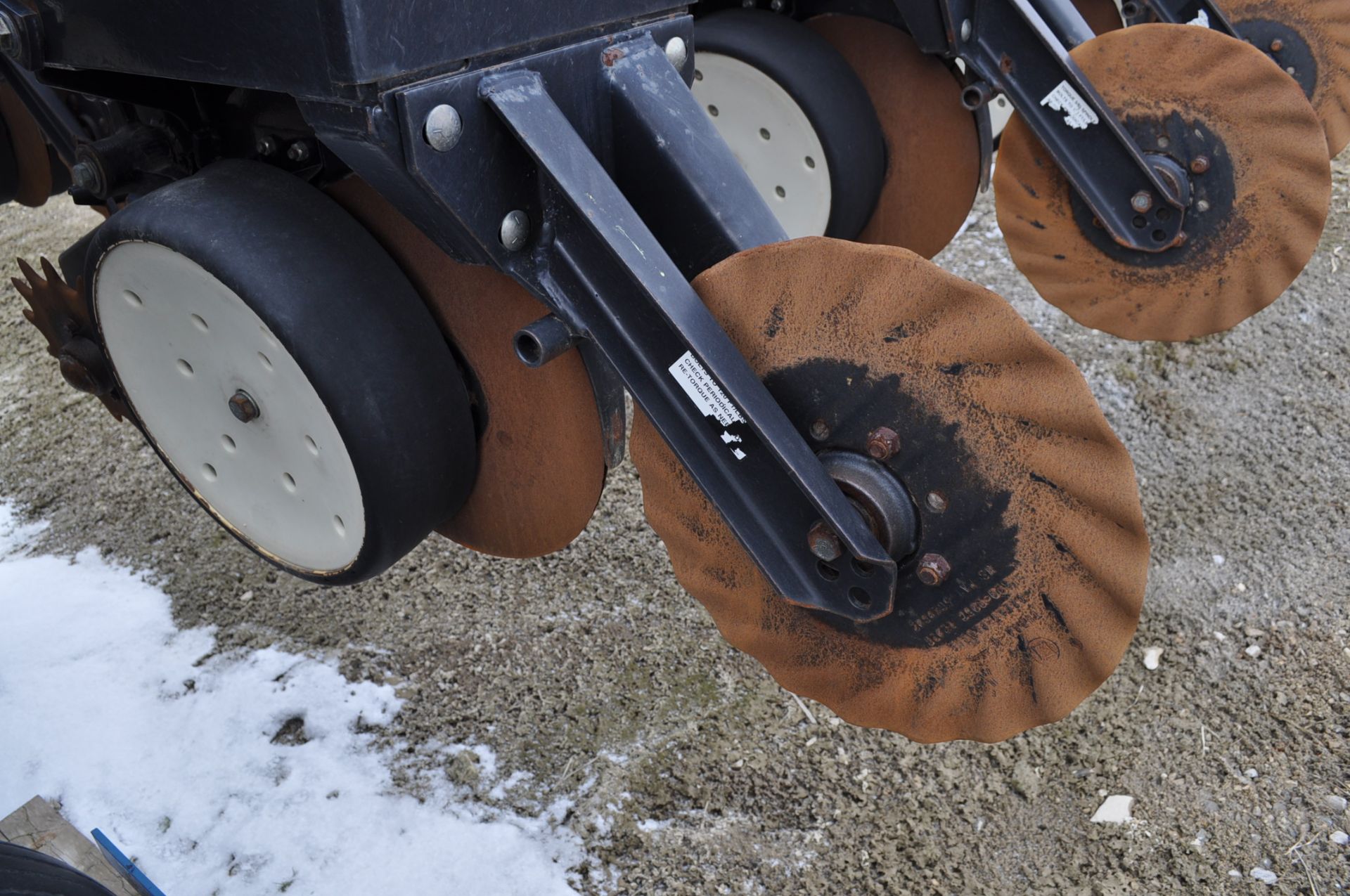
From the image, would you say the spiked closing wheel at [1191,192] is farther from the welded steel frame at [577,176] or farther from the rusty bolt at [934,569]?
the rusty bolt at [934,569]

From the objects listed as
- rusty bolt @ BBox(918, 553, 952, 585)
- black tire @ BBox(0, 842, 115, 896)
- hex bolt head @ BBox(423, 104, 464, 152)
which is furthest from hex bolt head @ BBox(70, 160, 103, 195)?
rusty bolt @ BBox(918, 553, 952, 585)

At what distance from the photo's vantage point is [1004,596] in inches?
Result: 30.9

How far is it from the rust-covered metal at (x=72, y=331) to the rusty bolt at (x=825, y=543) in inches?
35.9

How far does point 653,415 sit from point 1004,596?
1.05 feet

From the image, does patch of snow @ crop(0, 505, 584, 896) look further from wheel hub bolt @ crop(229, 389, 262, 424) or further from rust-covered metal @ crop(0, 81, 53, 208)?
rust-covered metal @ crop(0, 81, 53, 208)

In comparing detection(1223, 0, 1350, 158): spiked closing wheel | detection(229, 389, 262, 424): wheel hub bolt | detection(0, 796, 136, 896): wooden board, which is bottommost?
detection(1223, 0, 1350, 158): spiked closing wheel

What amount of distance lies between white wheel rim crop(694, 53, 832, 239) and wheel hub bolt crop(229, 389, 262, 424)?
0.95 meters

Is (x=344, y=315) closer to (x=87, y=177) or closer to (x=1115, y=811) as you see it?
(x=87, y=177)

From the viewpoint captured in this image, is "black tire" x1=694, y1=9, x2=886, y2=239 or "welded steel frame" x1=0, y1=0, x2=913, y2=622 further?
"black tire" x1=694, y1=9, x2=886, y2=239

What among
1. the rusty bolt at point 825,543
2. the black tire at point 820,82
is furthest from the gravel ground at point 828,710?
the black tire at point 820,82

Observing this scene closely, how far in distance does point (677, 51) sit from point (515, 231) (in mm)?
317

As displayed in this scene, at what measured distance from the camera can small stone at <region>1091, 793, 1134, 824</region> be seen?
1242mm

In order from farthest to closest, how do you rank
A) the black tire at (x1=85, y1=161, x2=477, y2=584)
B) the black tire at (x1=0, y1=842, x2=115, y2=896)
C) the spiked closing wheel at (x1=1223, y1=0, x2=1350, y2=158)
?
the spiked closing wheel at (x1=1223, y1=0, x2=1350, y2=158)
the black tire at (x1=85, y1=161, x2=477, y2=584)
the black tire at (x1=0, y1=842, x2=115, y2=896)

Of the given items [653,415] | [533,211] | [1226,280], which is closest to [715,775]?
[653,415]
